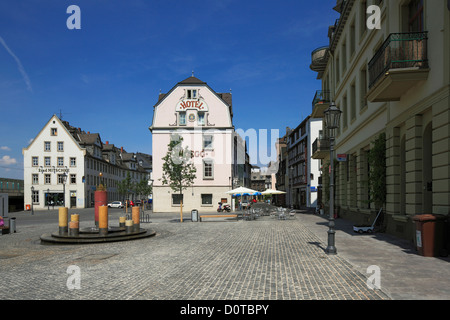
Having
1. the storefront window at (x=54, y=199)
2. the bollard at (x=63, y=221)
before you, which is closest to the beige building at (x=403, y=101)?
the bollard at (x=63, y=221)

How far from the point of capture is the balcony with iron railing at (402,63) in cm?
1177

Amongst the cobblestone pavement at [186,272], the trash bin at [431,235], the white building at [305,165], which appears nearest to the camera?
the cobblestone pavement at [186,272]

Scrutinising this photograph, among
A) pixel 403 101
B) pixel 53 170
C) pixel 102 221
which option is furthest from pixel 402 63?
pixel 53 170

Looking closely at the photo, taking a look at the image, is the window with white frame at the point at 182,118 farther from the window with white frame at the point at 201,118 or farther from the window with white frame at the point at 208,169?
the window with white frame at the point at 208,169

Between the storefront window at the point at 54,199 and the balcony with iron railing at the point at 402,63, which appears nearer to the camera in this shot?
the balcony with iron railing at the point at 402,63

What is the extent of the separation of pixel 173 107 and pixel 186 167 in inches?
655

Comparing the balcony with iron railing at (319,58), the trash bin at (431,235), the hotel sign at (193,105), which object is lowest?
the trash bin at (431,235)

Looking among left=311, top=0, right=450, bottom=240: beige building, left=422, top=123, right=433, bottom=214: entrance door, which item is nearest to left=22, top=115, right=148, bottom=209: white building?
left=311, top=0, right=450, bottom=240: beige building

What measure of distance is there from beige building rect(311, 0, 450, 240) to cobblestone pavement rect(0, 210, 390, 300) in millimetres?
3983

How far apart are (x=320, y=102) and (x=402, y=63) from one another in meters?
16.7

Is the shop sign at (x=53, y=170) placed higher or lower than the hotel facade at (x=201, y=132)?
lower

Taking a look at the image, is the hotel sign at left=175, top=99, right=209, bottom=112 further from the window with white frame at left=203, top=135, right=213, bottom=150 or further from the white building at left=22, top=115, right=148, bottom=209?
the white building at left=22, top=115, right=148, bottom=209

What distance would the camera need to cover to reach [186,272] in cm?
845

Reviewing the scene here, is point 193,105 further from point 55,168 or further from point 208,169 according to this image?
point 55,168
